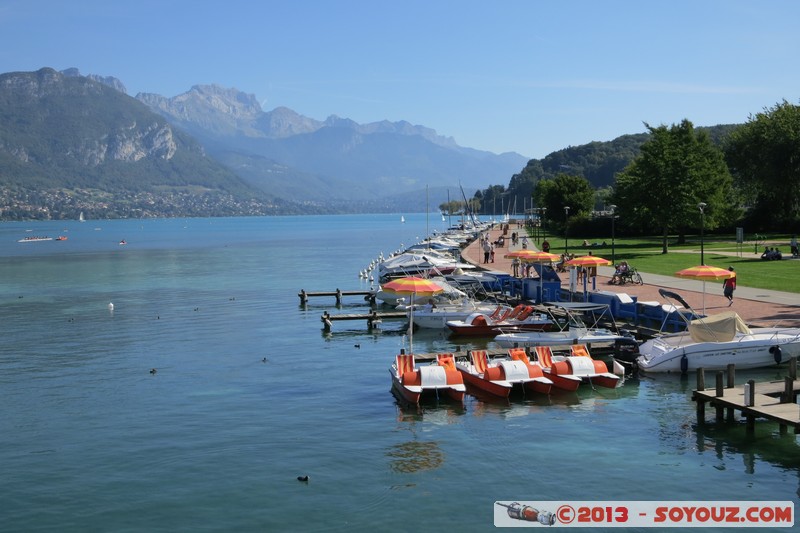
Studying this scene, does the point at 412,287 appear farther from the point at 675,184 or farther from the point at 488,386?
the point at 675,184

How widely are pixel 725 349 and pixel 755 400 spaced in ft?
26.8

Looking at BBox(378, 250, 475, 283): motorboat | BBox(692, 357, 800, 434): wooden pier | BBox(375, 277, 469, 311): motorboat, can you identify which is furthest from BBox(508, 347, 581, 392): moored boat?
BBox(378, 250, 475, 283): motorboat

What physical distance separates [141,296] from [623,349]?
Result: 46.0m

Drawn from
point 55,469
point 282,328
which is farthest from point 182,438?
point 282,328

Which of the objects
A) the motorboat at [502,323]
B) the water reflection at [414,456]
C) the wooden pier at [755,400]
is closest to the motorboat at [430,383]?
the water reflection at [414,456]

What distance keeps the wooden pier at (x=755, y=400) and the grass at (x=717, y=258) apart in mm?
22740

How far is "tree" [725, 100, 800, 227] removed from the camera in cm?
8669

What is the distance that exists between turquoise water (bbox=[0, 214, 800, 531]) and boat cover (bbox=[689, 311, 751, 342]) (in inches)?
72.7

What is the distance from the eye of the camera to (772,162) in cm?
8775

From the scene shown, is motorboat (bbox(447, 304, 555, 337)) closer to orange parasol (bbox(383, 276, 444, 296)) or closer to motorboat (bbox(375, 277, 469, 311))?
motorboat (bbox(375, 277, 469, 311))

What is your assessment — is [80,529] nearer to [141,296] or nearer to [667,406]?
[667,406]

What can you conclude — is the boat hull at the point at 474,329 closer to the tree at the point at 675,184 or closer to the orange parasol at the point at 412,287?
the orange parasol at the point at 412,287

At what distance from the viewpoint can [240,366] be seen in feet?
121

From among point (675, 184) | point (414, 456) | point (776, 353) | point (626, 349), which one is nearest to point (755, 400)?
point (776, 353)
